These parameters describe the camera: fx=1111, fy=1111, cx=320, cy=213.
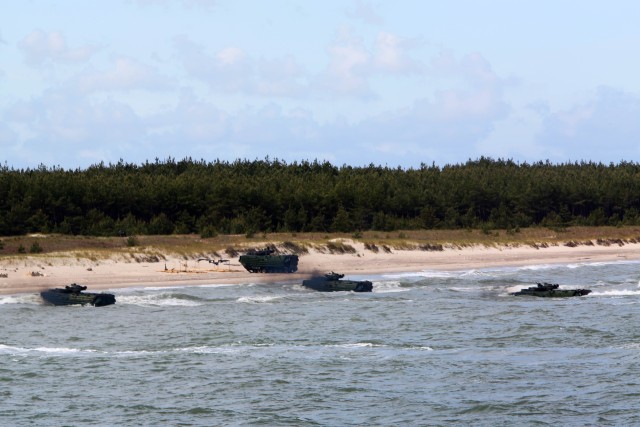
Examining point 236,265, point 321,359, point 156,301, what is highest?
point 236,265

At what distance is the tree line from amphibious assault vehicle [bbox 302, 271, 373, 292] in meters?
23.9

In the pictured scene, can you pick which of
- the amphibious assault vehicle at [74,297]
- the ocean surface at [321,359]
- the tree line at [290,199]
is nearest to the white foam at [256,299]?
the ocean surface at [321,359]

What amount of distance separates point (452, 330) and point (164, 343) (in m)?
13.7

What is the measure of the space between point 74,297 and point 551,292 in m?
27.5

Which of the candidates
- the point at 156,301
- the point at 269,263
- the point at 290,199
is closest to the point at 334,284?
the point at 269,263

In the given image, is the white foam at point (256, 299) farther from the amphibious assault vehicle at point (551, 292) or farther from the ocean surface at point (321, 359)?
the amphibious assault vehicle at point (551, 292)

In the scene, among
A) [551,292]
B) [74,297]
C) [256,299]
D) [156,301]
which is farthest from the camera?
[551,292]

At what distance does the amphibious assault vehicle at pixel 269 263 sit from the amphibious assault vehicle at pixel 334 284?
250 inches

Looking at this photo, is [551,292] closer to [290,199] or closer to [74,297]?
[74,297]

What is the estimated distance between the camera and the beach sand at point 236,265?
6956 cm

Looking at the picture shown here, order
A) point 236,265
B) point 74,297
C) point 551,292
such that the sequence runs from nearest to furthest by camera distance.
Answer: point 74,297 → point 551,292 → point 236,265

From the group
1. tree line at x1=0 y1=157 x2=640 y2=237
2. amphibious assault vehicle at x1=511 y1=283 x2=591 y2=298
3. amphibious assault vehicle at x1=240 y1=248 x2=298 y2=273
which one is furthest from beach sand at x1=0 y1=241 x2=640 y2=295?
amphibious assault vehicle at x1=511 y1=283 x2=591 y2=298

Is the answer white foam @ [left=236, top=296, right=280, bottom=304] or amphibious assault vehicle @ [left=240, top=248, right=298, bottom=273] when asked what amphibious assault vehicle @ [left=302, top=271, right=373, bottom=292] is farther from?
amphibious assault vehicle @ [left=240, top=248, right=298, bottom=273]

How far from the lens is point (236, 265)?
80750 millimetres
